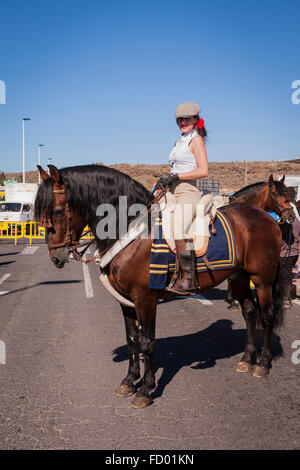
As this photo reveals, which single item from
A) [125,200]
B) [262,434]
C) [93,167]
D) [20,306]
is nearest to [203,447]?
[262,434]

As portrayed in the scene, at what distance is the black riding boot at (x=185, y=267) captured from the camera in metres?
4.07

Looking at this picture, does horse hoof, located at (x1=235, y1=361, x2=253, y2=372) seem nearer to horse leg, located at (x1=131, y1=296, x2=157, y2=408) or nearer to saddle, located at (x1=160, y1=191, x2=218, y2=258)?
horse leg, located at (x1=131, y1=296, x2=157, y2=408)

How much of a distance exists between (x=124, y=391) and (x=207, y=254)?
1619 millimetres

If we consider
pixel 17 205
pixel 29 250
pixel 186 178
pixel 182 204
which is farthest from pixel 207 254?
pixel 17 205

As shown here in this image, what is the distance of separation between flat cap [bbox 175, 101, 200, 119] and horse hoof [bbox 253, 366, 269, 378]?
114 inches

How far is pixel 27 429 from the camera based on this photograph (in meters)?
3.47

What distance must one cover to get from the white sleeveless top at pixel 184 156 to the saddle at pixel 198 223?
0.98 ft

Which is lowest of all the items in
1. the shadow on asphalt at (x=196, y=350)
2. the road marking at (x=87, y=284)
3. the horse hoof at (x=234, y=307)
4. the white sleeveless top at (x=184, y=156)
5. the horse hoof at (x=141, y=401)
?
the road marking at (x=87, y=284)

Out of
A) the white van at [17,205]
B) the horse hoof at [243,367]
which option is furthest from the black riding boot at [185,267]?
the white van at [17,205]

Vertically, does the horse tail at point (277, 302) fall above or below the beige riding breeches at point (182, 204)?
below

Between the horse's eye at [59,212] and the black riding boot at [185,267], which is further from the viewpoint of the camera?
the black riding boot at [185,267]

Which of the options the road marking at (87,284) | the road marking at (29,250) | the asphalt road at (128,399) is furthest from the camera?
the road marking at (29,250)

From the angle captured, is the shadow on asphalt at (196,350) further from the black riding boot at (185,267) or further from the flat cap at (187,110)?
the flat cap at (187,110)

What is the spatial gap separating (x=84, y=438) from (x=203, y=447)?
933 millimetres
